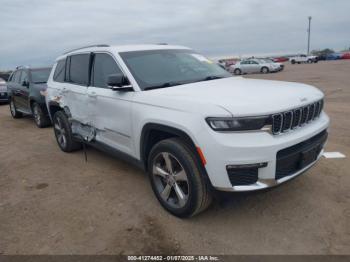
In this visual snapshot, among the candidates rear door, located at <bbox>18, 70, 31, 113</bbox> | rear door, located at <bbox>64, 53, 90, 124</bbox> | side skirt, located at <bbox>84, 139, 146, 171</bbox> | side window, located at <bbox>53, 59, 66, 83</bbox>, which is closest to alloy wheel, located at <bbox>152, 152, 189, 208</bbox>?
side skirt, located at <bbox>84, 139, 146, 171</bbox>

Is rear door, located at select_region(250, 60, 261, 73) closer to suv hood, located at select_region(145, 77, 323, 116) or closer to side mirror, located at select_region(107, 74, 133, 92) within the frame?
suv hood, located at select_region(145, 77, 323, 116)

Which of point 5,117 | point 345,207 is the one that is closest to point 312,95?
point 345,207

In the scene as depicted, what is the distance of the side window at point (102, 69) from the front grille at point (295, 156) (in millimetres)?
2259

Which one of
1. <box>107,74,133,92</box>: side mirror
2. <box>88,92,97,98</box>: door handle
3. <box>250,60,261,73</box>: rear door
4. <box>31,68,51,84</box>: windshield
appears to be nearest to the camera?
<box>107,74,133,92</box>: side mirror

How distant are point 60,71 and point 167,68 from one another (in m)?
2.76

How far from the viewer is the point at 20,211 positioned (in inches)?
146

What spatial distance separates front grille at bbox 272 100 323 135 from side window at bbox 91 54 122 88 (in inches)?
82.7

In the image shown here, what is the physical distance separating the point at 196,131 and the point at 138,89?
3.59ft

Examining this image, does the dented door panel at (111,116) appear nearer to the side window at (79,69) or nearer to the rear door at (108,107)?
the rear door at (108,107)

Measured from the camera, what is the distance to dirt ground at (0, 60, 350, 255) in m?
2.90

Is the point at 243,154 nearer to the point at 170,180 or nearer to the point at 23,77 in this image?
the point at 170,180

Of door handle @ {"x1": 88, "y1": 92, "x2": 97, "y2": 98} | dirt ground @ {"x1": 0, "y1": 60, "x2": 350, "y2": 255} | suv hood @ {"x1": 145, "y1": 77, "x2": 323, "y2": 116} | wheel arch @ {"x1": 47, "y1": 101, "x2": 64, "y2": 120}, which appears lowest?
dirt ground @ {"x1": 0, "y1": 60, "x2": 350, "y2": 255}

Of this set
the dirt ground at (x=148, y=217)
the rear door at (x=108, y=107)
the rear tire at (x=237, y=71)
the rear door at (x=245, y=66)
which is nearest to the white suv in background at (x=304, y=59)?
the rear door at (x=245, y=66)

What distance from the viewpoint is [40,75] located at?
28.3 feet
